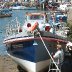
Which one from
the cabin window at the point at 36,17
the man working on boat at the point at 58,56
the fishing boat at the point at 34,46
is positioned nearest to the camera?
the man working on boat at the point at 58,56

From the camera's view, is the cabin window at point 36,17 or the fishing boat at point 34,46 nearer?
the fishing boat at point 34,46

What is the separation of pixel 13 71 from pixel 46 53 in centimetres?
240

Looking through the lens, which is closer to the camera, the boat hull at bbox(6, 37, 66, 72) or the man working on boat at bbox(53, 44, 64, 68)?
the man working on boat at bbox(53, 44, 64, 68)

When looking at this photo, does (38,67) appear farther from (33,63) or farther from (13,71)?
(13,71)

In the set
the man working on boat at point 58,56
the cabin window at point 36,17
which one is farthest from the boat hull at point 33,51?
the cabin window at point 36,17

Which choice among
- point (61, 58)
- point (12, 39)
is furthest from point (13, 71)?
point (61, 58)

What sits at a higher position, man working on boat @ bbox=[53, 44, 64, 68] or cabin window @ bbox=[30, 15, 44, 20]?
cabin window @ bbox=[30, 15, 44, 20]

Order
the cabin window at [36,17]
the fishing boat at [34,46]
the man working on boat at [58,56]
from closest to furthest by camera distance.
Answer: the man working on boat at [58,56]
the fishing boat at [34,46]
the cabin window at [36,17]

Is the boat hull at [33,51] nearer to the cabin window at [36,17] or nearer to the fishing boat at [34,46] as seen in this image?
the fishing boat at [34,46]

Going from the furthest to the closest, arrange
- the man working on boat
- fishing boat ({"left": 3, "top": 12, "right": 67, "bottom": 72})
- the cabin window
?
1. the cabin window
2. fishing boat ({"left": 3, "top": 12, "right": 67, "bottom": 72})
3. the man working on boat

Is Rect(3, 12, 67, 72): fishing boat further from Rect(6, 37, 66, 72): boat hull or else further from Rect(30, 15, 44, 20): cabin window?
Rect(30, 15, 44, 20): cabin window

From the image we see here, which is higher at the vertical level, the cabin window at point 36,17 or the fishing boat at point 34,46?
the cabin window at point 36,17

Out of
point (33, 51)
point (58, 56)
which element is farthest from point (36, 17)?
point (58, 56)

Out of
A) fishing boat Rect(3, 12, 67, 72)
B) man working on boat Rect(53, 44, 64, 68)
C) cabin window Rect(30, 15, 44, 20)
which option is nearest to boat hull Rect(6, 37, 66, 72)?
fishing boat Rect(3, 12, 67, 72)
